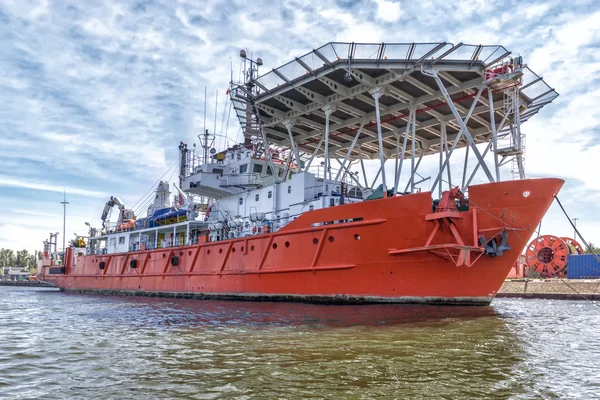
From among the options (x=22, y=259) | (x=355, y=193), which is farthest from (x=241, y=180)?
(x=22, y=259)

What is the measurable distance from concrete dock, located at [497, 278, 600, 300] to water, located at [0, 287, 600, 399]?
14.0 metres

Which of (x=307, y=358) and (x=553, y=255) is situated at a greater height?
(x=553, y=255)

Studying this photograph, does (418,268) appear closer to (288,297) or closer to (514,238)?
(514,238)

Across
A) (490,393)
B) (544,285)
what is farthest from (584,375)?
(544,285)

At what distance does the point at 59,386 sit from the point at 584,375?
7845mm

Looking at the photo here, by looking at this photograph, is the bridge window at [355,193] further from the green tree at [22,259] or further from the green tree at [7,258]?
the green tree at [7,258]

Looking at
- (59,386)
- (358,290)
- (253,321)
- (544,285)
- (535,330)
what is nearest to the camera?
(59,386)

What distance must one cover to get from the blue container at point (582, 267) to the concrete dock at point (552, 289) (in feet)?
17.7

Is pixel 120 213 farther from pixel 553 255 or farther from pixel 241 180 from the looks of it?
pixel 553 255

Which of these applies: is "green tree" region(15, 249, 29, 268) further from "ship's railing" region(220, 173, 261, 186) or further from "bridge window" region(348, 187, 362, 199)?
"bridge window" region(348, 187, 362, 199)

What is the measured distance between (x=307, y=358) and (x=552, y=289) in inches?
979

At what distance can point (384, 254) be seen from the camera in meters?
16.1

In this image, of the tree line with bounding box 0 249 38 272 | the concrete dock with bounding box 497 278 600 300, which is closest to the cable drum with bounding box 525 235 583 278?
the concrete dock with bounding box 497 278 600 300

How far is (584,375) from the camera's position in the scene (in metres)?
6.96
